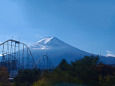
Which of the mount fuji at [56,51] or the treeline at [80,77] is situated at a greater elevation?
the mount fuji at [56,51]

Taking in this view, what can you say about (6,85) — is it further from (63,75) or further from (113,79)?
(113,79)

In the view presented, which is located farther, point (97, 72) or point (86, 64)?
point (86, 64)

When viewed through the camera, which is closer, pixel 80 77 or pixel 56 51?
pixel 80 77

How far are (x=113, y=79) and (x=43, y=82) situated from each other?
4.44m

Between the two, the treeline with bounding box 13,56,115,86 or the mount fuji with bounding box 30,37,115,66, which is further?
the mount fuji with bounding box 30,37,115,66

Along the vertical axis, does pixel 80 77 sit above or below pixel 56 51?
below

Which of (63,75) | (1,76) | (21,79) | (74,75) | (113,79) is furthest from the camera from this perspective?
(1,76)

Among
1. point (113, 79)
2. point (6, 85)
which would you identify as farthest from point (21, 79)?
point (113, 79)

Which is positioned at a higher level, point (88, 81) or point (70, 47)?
point (70, 47)

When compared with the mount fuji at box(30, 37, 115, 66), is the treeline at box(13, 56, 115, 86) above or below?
below

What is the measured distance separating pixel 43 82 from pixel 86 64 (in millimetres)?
5498

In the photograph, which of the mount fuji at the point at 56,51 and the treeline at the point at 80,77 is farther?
the mount fuji at the point at 56,51

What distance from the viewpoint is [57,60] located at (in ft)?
220

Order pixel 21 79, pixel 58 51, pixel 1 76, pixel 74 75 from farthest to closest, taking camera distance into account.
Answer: pixel 58 51
pixel 1 76
pixel 21 79
pixel 74 75
